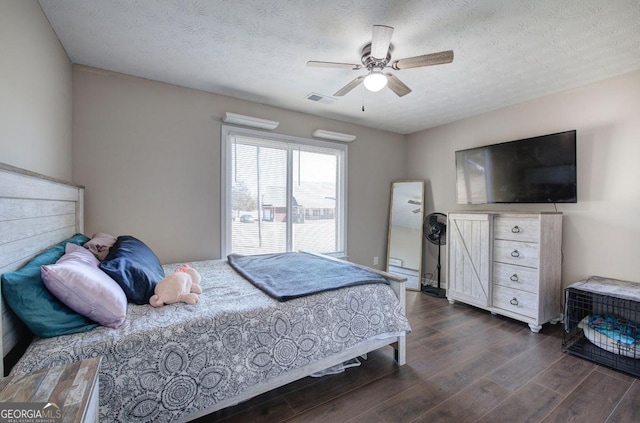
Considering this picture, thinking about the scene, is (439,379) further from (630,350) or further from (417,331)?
(630,350)

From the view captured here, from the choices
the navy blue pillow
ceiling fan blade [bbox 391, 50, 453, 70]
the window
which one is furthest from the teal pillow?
ceiling fan blade [bbox 391, 50, 453, 70]

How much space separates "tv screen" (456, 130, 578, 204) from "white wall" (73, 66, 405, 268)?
8.33 ft

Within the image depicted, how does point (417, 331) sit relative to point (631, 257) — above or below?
below

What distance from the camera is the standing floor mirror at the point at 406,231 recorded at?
4148mm

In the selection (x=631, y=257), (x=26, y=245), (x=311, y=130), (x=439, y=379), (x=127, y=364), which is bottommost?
(x=439, y=379)

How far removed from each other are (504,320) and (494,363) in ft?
3.38

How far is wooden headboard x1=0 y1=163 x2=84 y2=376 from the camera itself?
1109mm

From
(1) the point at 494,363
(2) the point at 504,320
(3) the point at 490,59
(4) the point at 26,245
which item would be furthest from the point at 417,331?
(4) the point at 26,245

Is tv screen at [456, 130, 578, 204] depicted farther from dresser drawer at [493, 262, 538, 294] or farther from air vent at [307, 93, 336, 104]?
air vent at [307, 93, 336, 104]

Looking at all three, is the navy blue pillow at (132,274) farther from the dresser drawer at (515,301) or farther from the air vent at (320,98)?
the dresser drawer at (515,301)

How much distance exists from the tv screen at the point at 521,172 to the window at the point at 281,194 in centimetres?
168

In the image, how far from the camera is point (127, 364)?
1.22 metres

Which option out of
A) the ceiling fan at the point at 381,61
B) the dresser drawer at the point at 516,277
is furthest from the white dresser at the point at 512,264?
the ceiling fan at the point at 381,61

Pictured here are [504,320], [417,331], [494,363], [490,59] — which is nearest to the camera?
[494,363]
